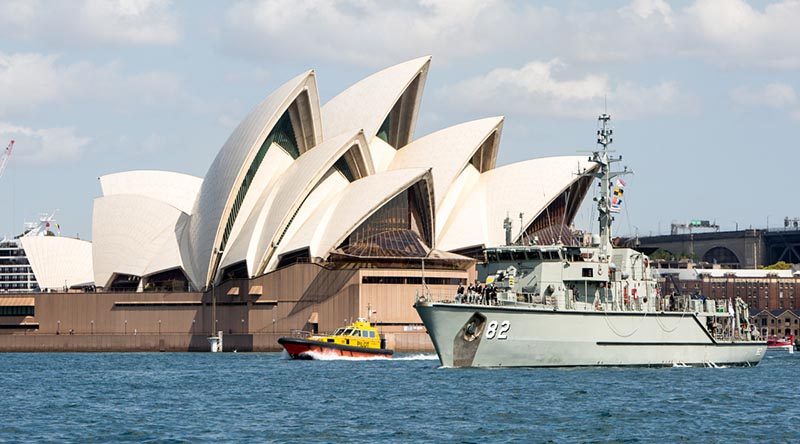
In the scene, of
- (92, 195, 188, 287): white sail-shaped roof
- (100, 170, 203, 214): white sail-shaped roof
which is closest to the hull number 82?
(92, 195, 188, 287): white sail-shaped roof

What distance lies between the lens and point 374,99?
4021 inches

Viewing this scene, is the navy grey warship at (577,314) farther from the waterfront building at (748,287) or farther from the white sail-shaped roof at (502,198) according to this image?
the waterfront building at (748,287)

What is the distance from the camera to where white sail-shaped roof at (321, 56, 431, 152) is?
10125 cm

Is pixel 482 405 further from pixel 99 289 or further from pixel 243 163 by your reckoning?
pixel 99 289

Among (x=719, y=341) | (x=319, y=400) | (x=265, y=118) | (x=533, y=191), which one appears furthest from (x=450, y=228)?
(x=319, y=400)

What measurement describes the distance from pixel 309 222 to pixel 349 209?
294cm

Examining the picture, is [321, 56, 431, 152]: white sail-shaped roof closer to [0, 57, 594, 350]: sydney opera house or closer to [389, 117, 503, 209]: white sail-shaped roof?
[0, 57, 594, 350]: sydney opera house

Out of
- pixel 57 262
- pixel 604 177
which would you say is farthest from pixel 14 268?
pixel 604 177

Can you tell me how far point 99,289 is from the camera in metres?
105

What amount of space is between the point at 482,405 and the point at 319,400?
627 cm

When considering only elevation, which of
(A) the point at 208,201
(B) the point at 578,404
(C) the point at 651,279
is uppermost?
(A) the point at 208,201

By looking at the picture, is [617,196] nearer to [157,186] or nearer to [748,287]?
[157,186]

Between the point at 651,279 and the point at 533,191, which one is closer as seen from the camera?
the point at 651,279

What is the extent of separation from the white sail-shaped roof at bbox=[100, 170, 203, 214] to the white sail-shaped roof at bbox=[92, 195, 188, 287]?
2155 millimetres
